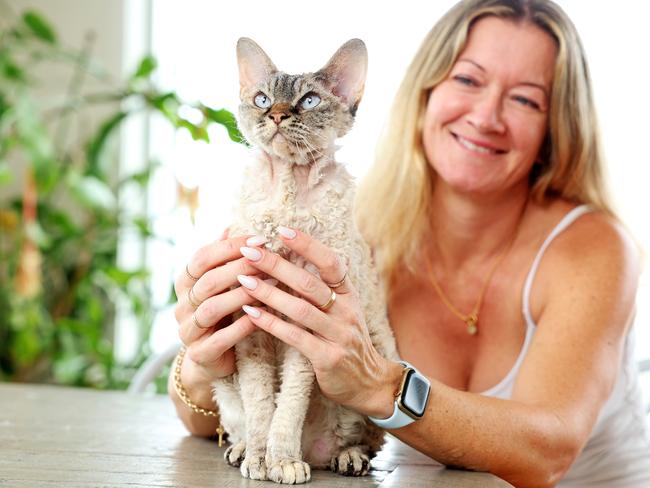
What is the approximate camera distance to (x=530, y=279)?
1598 mm

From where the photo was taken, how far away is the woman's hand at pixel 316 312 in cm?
102

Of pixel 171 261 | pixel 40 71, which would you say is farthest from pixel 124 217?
pixel 40 71

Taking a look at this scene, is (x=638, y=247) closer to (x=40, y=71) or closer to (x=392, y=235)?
(x=392, y=235)

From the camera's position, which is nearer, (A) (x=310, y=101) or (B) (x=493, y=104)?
(A) (x=310, y=101)

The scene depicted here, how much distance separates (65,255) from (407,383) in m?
2.10

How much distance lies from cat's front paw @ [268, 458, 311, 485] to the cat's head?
384 millimetres

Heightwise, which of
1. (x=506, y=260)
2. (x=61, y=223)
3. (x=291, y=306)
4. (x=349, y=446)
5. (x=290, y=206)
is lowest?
(x=61, y=223)

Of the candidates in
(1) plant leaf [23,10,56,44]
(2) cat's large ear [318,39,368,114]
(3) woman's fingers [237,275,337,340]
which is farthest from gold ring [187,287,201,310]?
(1) plant leaf [23,10,56,44]

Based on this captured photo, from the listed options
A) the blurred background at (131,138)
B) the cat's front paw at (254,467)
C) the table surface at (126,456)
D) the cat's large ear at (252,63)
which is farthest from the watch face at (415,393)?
the blurred background at (131,138)

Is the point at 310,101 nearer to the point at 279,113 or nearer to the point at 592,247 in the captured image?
the point at 279,113

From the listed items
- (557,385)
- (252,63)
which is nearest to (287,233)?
(252,63)

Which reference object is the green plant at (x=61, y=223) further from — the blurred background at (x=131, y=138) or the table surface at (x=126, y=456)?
the table surface at (x=126, y=456)

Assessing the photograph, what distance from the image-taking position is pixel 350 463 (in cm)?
111

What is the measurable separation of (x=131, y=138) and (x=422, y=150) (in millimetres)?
1741
